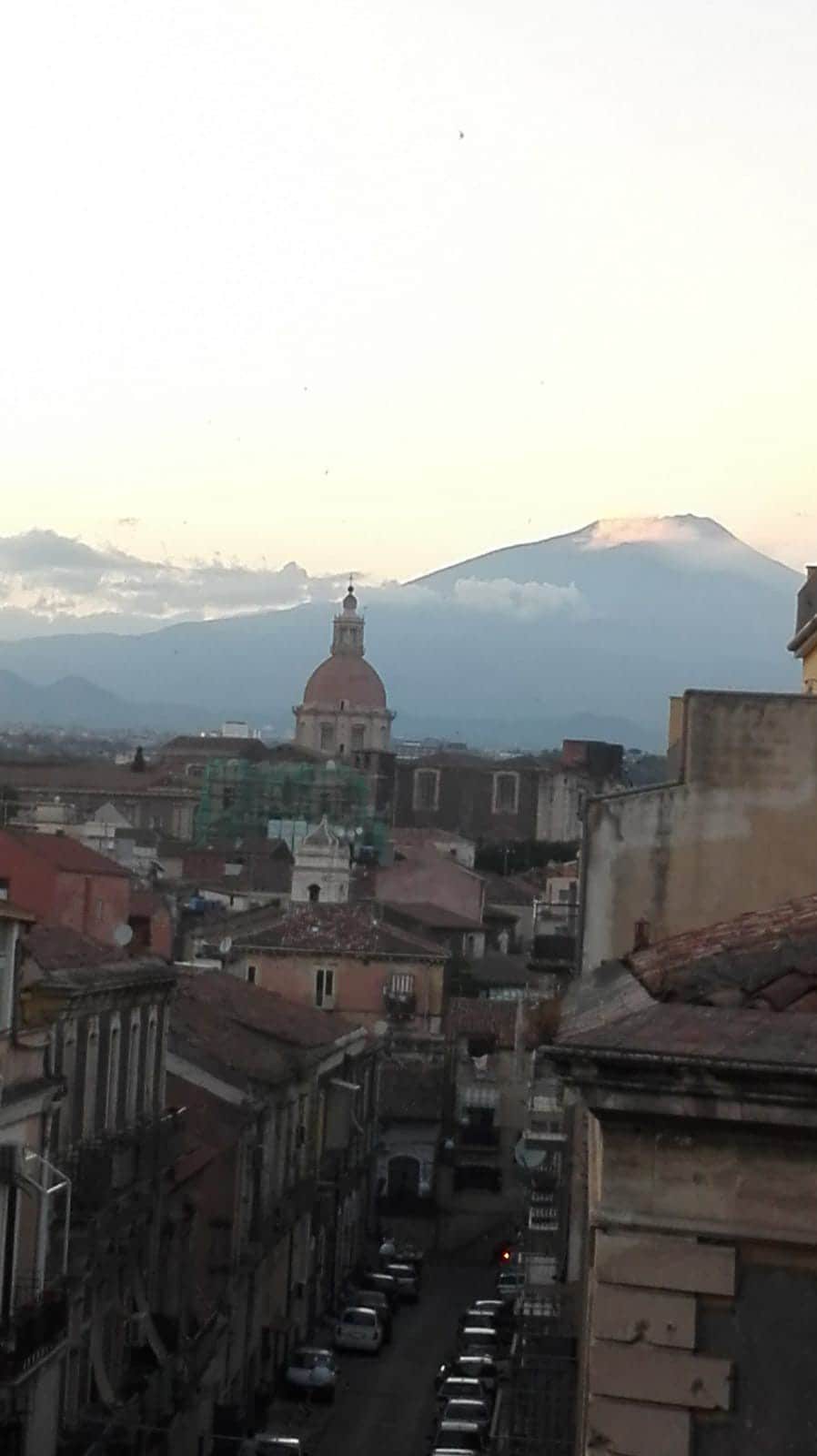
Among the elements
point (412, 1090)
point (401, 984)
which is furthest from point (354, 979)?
point (412, 1090)

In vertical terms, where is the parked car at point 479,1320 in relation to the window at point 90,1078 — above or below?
below

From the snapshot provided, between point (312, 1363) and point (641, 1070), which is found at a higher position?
point (641, 1070)

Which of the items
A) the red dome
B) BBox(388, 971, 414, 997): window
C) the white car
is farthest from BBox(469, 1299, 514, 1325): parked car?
the red dome

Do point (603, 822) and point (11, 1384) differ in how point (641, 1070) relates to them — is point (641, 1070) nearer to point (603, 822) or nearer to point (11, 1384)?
point (603, 822)

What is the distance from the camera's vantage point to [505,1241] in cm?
6525

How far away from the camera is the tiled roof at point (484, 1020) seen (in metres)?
69.4

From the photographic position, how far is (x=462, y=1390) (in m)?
41.7

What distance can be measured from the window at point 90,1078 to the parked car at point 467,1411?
33.4 ft

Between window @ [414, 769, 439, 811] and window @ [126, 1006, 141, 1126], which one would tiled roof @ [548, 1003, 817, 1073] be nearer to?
window @ [126, 1006, 141, 1126]

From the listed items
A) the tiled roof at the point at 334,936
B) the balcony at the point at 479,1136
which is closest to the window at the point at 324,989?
the tiled roof at the point at 334,936

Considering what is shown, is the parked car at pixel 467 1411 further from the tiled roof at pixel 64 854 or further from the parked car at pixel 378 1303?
the parked car at pixel 378 1303

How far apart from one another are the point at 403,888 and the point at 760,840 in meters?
78.8

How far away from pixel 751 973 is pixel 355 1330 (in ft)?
137

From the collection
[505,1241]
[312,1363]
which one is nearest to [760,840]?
[312,1363]
